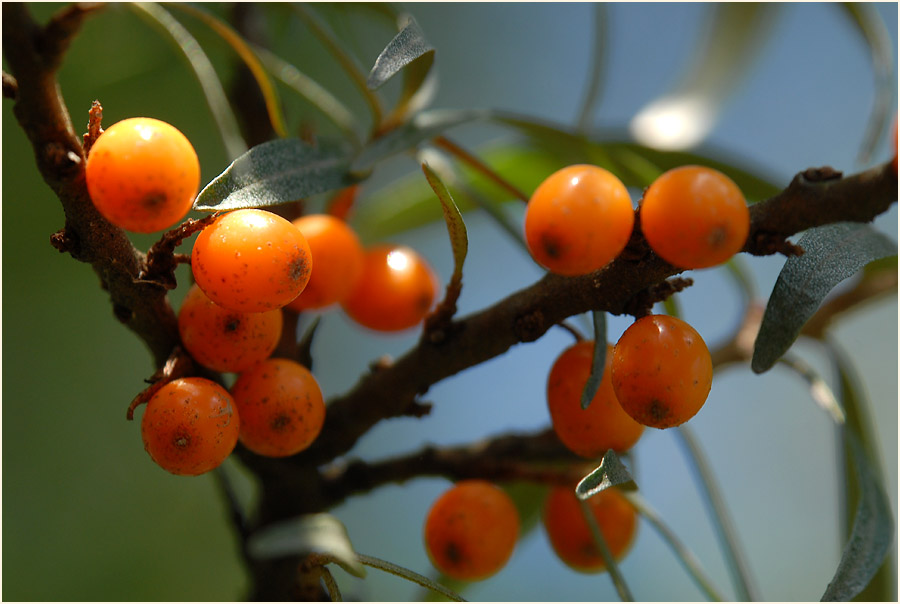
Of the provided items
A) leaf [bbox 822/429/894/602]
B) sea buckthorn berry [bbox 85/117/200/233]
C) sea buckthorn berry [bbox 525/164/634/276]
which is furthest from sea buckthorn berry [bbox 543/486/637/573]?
sea buckthorn berry [bbox 85/117/200/233]

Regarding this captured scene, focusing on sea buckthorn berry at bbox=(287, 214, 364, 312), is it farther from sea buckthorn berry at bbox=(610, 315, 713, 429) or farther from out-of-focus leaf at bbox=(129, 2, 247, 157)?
sea buckthorn berry at bbox=(610, 315, 713, 429)

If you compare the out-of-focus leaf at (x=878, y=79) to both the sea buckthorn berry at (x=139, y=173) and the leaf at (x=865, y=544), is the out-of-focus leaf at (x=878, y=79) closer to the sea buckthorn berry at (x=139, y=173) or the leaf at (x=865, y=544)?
the leaf at (x=865, y=544)

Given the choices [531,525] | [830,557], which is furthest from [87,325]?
[830,557]

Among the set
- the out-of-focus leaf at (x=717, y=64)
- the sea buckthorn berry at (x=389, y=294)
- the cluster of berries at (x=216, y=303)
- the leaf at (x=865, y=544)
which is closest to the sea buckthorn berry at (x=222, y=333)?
the cluster of berries at (x=216, y=303)

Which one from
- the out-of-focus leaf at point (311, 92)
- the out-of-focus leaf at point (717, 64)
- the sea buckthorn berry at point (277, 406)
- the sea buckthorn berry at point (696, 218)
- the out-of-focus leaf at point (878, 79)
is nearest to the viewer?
the sea buckthorn berry at point (696, 218)

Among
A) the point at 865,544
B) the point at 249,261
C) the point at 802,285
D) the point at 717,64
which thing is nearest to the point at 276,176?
the point at 249,261

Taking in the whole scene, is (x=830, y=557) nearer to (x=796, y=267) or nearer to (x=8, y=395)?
(x=796, y=267)
